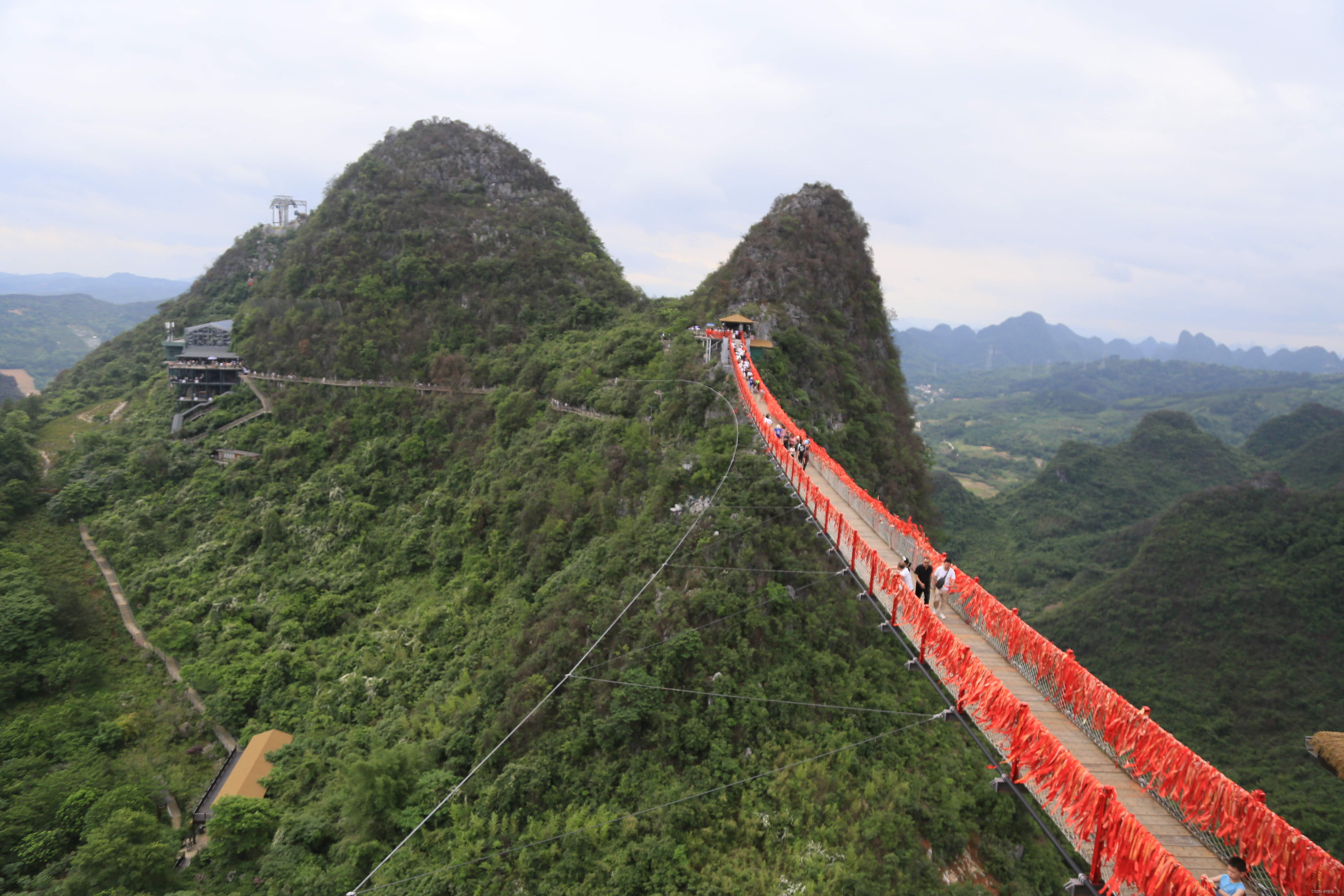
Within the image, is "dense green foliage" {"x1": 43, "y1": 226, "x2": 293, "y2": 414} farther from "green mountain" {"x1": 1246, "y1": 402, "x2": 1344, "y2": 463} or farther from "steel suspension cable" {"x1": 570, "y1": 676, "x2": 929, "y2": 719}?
"green mountain" {"x1": 1246, "y1": 402, "x2": 1344, "y2": 463}

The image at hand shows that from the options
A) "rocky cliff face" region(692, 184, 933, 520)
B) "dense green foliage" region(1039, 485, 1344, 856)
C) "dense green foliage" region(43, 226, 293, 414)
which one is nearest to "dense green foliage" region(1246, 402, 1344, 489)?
"dense green foliage" region(1039, 485, 1344, 856)

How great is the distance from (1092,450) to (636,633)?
94.6 meters

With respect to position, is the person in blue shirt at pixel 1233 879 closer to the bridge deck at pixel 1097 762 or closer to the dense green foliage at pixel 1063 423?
the bridge deck at pixel 1097 762

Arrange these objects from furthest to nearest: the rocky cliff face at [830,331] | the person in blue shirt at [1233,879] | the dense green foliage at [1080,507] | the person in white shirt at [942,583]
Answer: the dense green foliage at [1080,507] → the rocky cliff face at [830,331] → the person in white shirt at [942,583] → the person in blue shirt at [1233,879]

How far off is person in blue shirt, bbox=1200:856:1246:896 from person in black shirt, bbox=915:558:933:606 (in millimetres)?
5142

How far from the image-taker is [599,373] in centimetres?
3200

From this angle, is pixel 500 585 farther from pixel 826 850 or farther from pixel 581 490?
pixel 826 850

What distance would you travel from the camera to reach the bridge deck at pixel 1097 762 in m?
7.03

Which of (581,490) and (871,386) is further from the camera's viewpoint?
(871,386)

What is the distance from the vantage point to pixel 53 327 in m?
153

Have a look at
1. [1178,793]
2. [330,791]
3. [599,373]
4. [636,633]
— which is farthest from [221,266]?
[1178,793]

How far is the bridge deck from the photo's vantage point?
Result: 23.1ft

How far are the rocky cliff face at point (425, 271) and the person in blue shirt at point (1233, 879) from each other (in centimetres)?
3757

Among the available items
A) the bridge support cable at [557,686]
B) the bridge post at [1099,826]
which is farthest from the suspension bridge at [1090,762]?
the bridge support cable at [557,686]
